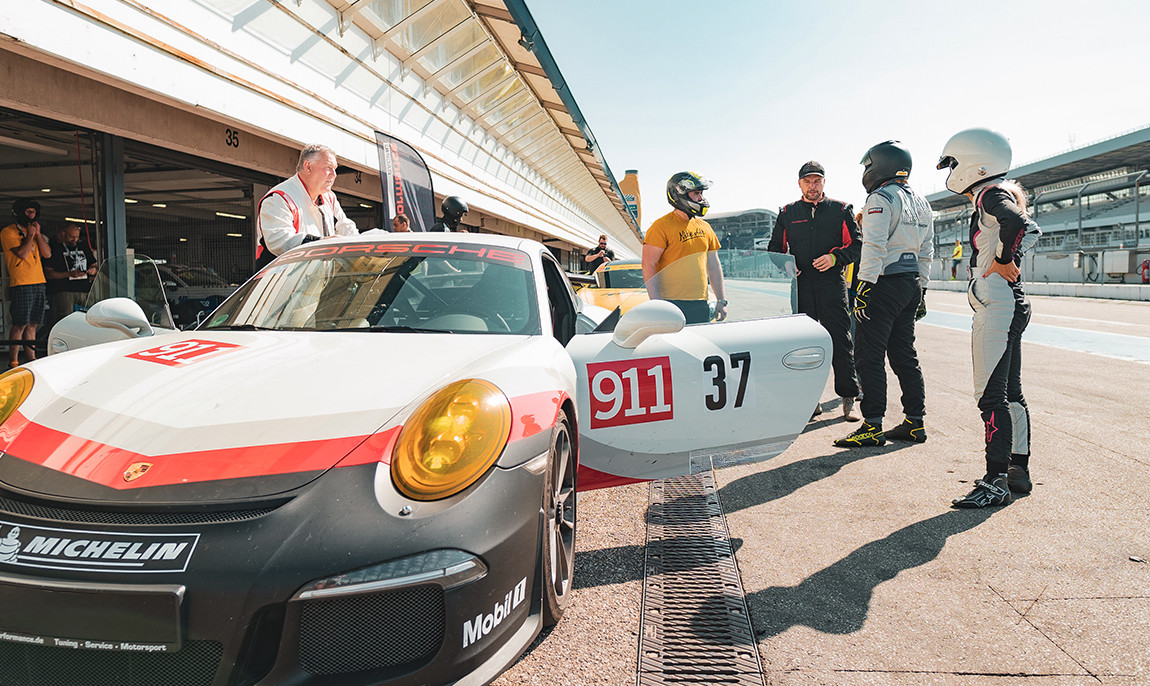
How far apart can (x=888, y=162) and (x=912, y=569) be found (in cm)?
297

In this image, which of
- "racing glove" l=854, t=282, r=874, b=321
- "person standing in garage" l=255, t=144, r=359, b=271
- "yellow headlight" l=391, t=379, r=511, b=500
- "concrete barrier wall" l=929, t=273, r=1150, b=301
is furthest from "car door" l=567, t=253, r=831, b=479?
"concrete barrier wall" l=929, t=273, r=1150, b=301

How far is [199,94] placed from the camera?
5.50m

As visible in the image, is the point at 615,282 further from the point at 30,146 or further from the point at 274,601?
the point at 30,146

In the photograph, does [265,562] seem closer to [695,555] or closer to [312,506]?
[312,506]

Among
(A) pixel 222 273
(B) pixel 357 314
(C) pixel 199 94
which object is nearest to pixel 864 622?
(B) pixel 357 314

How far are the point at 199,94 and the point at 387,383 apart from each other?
5.08 metres

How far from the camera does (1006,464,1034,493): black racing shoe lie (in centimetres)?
342

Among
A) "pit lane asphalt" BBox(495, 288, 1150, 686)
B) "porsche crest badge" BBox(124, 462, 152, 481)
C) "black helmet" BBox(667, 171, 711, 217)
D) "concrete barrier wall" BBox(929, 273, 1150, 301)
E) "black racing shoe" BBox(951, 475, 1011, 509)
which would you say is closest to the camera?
"porsche crest badge" BBox(124, 462, 152, 481)

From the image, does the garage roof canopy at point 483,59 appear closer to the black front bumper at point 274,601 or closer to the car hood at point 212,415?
the car hood at point 212,415

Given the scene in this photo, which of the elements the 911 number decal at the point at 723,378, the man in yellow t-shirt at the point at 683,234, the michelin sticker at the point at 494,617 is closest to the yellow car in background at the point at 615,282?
the man in yellow t-shirt at the point at 683,234

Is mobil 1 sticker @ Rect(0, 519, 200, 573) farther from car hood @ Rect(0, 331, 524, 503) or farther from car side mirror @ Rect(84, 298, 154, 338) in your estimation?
car side mirror @ Rect(84, 298, 154, 338)

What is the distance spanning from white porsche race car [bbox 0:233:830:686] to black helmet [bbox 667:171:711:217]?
8.00 ft

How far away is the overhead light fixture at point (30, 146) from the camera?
8664 mm

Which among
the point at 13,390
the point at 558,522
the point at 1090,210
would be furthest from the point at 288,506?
the point at 1090,210
